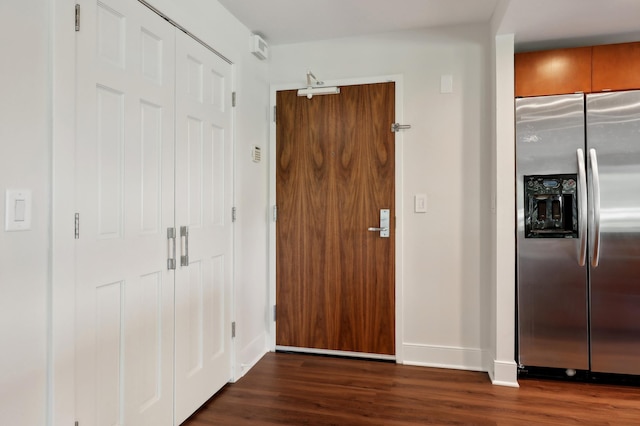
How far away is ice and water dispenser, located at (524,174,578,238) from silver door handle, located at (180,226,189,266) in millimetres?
2213

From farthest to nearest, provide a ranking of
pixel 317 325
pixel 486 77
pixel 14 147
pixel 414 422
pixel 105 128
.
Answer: pixel 317 325 < pixel 486 77 < pixel 414 422 < pixel 105 128 < pixel 14 147

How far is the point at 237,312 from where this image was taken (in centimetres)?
277

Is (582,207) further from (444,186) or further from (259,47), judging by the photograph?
(259,47)

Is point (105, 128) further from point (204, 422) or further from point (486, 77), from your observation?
point (486, 77)

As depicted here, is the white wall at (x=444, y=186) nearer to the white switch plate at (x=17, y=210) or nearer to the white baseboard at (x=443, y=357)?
the white baseboard at (x=443, y=357)

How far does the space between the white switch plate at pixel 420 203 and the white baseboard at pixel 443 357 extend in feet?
3.42

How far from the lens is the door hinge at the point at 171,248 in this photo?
81.4 inches

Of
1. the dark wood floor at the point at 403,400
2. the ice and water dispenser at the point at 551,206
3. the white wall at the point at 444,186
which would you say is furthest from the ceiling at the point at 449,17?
the dark wood floor at the point at 403,400

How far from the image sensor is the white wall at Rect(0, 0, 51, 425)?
126cm

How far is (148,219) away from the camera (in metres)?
1.92

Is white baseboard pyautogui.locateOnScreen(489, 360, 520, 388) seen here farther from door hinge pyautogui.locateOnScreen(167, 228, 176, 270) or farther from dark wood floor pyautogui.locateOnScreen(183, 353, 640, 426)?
door hinge pyautogui.locateOnScreen(167, 228, 176, 270)

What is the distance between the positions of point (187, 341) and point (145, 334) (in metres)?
0.37

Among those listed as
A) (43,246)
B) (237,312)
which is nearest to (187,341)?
(237,312)

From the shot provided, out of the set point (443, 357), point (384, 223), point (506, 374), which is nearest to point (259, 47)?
point (384, 223)
